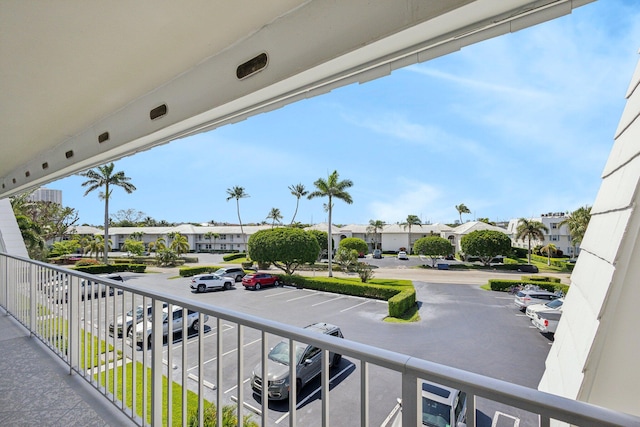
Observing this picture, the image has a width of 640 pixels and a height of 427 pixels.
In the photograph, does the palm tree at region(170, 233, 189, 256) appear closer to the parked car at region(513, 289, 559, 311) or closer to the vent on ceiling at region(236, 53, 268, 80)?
the parked car at region(513, 289, 559, 311)

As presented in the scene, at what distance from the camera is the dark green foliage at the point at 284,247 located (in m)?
14.8

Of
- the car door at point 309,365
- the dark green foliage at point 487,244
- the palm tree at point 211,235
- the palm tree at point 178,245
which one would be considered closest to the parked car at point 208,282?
the palm tree at point 178,245

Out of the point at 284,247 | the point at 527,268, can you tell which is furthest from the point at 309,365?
the point at 527,268

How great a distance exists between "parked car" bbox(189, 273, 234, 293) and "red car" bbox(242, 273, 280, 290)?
2.26ft

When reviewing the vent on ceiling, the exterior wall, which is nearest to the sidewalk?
the vent on ceiling

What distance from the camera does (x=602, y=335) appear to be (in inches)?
30.4

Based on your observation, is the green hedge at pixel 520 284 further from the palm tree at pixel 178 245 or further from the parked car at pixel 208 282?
the palm tree at pixel 178 245

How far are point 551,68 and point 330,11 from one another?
6.29m

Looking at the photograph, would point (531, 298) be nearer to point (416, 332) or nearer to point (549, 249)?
point (416, 332)

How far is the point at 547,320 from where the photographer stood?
6.39 meters

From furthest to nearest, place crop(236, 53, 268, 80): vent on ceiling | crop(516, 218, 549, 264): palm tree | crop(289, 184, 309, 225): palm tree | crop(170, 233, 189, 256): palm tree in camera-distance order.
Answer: crop(289, 184, 309, 225): palm tree, crop(516, 218, 549, 264): palm tree, crop(170, 233, 189, 256): palm tree, crop(236, 53, 268, 80): vent on ceiling

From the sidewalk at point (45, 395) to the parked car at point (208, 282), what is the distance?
964cm

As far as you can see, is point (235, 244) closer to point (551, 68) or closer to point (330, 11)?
point (551, 68)

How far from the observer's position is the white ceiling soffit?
2.35ft
